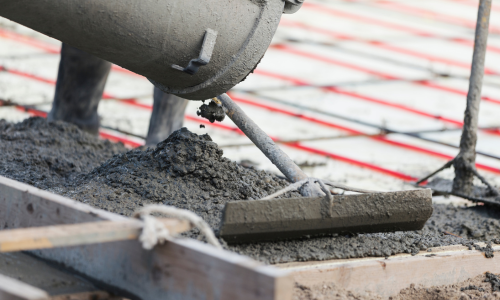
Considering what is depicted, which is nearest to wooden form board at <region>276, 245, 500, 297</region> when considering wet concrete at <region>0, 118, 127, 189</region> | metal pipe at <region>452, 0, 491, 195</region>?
metal pipe at <region>452, 0, 491, 195</region>

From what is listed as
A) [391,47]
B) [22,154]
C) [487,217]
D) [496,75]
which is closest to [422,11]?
[391,47]

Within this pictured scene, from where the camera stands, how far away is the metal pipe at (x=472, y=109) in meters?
2.95

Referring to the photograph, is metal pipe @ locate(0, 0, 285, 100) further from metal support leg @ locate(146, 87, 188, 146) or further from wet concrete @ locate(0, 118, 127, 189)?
metal support leg @ locate(146, 87, 188, 146)

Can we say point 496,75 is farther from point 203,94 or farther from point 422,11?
point 203,94

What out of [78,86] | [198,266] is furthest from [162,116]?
[198,266]

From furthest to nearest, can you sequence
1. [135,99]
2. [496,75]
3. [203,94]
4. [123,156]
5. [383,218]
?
[496,75] → [135,99] → [123,156] → [203,94] → [383,218]

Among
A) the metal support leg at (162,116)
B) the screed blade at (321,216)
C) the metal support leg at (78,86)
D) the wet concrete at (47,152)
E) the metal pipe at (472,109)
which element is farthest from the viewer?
the metal support leg at (78,86)

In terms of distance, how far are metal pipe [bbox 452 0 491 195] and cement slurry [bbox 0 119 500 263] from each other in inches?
11.0

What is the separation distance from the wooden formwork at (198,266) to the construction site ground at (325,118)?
0.10m

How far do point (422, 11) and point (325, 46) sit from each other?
10.5 ft

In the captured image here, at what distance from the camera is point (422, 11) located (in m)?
9.66

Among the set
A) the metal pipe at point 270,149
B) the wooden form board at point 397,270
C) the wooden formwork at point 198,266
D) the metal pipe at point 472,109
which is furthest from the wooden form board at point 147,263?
the metal pipe at point 472,109

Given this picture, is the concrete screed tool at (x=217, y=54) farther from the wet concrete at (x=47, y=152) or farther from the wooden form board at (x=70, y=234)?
the wet concrete at (x=47, y=152)

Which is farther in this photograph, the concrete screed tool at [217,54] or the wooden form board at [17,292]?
the concrete screed tool at [217,54]
